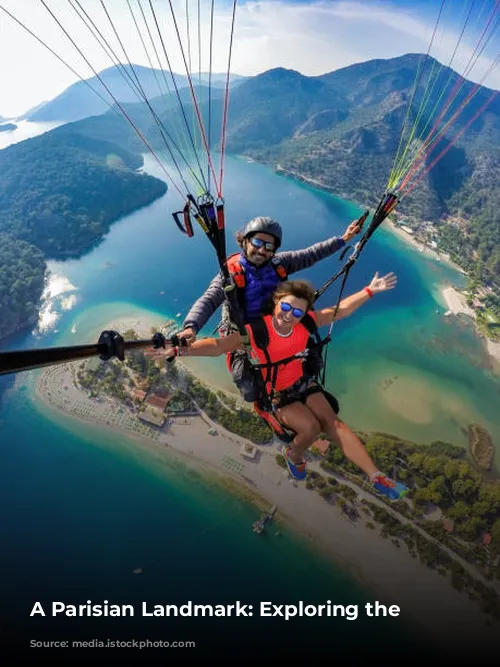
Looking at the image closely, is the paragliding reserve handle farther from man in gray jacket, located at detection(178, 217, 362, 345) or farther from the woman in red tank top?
man in gray jacket, located at detection(178, 217, 362, 345)

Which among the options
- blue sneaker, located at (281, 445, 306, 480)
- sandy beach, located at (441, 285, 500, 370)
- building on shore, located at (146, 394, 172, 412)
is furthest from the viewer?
sandy beach, located at (441, 285, 500, 370)

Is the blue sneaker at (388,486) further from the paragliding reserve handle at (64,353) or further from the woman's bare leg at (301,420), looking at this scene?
the paragliding reserve handle at (64,353)

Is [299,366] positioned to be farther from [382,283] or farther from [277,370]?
[382,283]

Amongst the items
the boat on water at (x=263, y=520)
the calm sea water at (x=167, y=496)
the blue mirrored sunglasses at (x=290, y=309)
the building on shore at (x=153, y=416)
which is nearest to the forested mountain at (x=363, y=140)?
the calm sea water at (x=167, y=496)

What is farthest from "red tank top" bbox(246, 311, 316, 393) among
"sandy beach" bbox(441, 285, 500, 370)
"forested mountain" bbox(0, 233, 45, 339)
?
"forested mountain" bbox(0, 233, 45, 339)

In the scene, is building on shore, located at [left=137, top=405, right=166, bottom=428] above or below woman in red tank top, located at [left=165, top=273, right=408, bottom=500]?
below

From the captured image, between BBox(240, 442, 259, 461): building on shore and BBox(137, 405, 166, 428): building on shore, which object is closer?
BBox(240, 442, 259, 461): building on shore

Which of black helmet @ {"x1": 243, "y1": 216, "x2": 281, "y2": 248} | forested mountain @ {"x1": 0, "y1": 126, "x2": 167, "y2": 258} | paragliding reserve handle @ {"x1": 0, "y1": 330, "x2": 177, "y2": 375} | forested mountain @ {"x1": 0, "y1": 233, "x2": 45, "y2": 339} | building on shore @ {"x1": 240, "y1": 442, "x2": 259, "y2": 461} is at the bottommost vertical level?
forested mountain @ {"x1": 0, "y1": 233, "x2": 45, "y2": 339}

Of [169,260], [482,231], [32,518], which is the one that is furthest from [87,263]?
[482,231]

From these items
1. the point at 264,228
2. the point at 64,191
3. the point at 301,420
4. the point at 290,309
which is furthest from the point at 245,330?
the point at 64,191
